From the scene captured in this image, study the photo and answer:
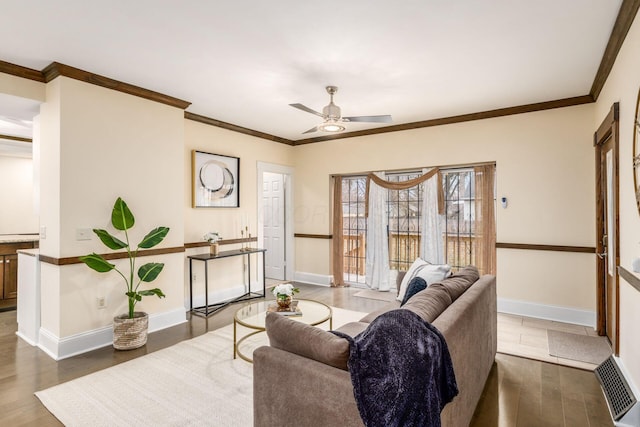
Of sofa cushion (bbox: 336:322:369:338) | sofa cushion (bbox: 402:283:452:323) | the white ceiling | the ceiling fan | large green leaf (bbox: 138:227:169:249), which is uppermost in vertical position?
the white ceiling

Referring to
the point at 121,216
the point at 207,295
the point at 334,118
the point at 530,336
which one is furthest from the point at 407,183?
the point at 121,216

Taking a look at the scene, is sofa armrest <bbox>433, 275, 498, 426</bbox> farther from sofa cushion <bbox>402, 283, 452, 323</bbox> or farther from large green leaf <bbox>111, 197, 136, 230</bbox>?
large green leaf <bbox>111, 197, 136, 230</bbox>

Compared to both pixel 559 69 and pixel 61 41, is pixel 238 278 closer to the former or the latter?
pixel 61 41

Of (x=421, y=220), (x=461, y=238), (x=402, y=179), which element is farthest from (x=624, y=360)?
(x=402, y=179)

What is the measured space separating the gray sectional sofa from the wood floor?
45cm

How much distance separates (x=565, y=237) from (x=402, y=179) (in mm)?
2371

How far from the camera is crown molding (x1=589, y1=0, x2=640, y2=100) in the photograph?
2.28 meters

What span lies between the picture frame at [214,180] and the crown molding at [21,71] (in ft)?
5.89

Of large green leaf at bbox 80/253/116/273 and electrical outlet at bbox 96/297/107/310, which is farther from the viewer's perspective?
electrical outlet at bbox 96/297/107/310

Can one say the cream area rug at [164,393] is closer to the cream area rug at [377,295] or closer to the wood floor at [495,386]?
the wood floor at [495,386]

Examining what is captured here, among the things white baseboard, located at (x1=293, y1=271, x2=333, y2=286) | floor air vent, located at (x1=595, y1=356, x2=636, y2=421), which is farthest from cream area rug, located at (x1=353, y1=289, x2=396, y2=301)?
floor air vent, located at (x1=595, y1=356, x2=636, y2=421)

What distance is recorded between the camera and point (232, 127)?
5.39 m

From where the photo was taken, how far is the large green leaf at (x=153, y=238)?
3588mm

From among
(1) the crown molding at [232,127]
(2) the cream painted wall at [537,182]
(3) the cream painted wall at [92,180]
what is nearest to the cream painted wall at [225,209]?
(1) the crown molding at [232,127]
